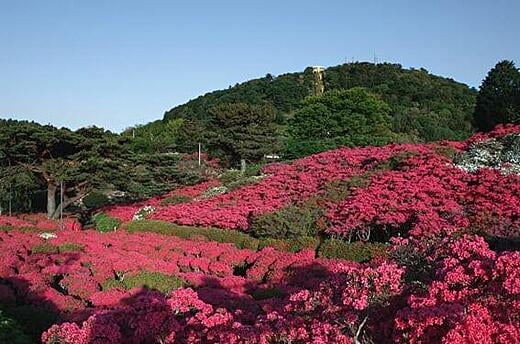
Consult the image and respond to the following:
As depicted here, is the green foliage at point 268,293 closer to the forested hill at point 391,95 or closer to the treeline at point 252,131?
the treeline at point 252,131

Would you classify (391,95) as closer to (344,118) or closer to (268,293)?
(344,118)

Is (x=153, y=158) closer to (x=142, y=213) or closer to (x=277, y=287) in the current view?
(x=142, y=213)

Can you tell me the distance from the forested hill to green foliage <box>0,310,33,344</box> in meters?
34.7

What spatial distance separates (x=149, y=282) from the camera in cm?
855

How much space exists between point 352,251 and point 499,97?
58.0 ft

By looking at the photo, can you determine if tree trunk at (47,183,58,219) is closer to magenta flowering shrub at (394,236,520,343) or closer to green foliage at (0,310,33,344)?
green foliage at (0,310,33,344)

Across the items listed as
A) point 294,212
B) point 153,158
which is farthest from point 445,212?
point 153,158

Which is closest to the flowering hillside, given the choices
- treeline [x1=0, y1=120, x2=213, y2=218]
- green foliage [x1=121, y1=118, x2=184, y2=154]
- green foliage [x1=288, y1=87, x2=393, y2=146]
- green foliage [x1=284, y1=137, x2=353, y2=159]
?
treeline [x1=0, y1=120, x2=213, y2=218]

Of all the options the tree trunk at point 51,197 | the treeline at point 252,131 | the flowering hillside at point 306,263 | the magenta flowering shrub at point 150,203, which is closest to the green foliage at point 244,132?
the treeline at point 252,131

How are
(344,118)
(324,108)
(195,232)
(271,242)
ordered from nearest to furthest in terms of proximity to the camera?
(271,242), (195,232), (344,118), (324,108)

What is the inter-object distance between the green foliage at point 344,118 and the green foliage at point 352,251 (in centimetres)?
2342

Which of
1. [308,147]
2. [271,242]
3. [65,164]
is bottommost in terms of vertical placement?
[271,242]

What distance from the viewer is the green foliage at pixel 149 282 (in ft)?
27.6

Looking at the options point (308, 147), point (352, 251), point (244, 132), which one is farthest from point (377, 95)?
point (352, 251)
